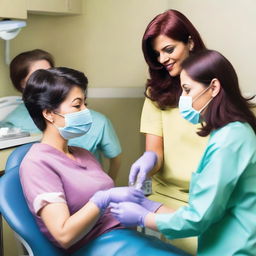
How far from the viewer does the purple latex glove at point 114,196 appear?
130cm

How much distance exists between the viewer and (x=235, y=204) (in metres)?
1.27

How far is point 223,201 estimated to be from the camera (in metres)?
1.20

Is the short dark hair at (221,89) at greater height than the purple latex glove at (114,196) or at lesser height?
greater

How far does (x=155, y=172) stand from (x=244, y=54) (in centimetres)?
91

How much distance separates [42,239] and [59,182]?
0.18 metres

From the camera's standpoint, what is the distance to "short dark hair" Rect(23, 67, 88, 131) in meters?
1.46

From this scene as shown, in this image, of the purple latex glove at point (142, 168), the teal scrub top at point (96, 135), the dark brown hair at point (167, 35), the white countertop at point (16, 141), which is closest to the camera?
the purple latex glove at point (142, 168)

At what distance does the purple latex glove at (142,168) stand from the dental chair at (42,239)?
0.70 feet

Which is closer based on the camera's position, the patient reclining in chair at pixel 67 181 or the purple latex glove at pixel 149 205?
the patient reclining in chair at pixel 67 181

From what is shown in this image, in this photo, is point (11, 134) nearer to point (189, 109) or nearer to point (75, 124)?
point (75, 124)

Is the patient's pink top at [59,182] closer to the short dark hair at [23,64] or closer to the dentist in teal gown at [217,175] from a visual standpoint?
the dentist in teal gown at [217,175]

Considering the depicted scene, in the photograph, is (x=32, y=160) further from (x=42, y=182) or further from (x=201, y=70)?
(x=201, y=70)

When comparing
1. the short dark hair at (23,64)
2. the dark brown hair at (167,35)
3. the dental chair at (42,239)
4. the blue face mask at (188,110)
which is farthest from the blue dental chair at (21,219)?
the short dark hair at (23,64)

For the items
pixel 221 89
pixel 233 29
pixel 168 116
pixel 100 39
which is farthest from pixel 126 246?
pixel 100 39
